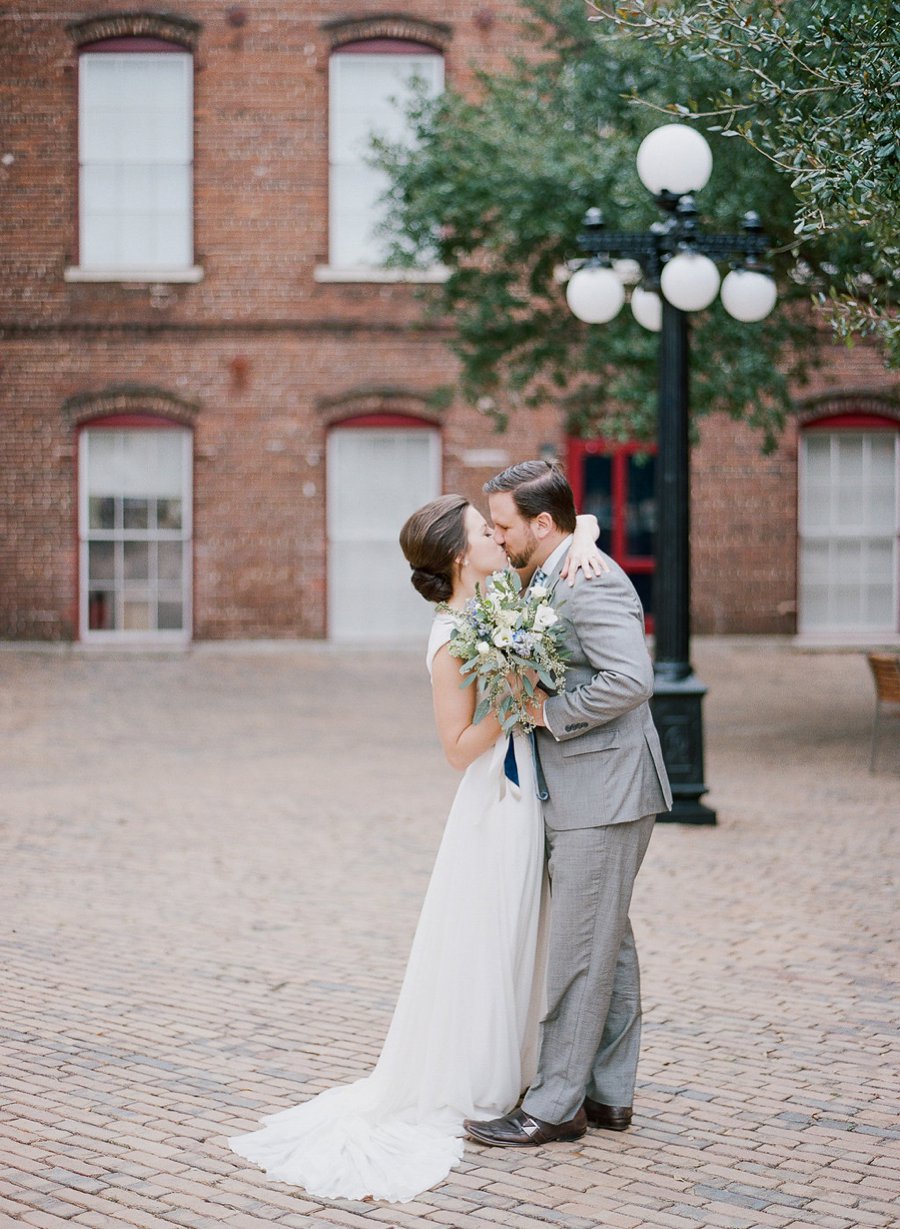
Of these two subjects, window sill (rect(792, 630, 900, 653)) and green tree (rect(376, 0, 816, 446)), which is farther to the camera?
window sill (rect(792, 630, 900, 653))

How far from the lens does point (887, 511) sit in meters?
20.3

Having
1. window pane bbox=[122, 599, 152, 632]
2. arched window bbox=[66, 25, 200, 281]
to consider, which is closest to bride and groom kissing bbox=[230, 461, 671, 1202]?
window pane bbox=[122, 599, 152, 632]

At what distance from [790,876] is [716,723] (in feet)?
19.6

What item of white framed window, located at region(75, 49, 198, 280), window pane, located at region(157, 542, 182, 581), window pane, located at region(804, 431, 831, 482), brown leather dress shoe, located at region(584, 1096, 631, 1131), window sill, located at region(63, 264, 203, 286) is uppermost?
white framed window, located at region(75, 49, 198, 280)

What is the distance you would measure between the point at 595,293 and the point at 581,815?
534 centimetres

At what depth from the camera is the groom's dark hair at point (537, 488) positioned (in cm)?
413

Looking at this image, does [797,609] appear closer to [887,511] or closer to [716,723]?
[887,511]

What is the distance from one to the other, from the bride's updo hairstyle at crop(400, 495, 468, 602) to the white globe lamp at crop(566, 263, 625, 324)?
4871 mm

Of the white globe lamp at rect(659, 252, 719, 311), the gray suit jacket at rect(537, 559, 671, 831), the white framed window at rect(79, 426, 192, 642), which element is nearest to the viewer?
the gray suit jacket at rect(537, 559, 671, 831)

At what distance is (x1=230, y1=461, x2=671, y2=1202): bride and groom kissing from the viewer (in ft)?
13.2

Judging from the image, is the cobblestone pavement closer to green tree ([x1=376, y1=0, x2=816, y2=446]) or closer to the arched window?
green tree ([x1=376, y1=0, x2=816, y2=446])

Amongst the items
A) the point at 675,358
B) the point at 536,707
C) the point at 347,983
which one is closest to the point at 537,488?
the point at 536,707

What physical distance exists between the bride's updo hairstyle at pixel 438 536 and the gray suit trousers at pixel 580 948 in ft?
2.67

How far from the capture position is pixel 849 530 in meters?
20.3
